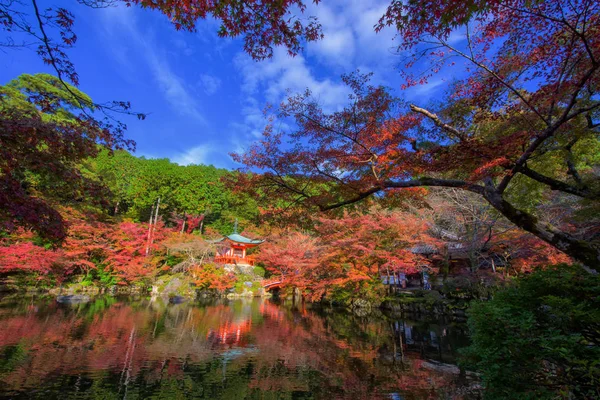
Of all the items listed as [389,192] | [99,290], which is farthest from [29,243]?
[389,192]

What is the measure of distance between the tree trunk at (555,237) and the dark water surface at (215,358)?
2.80m

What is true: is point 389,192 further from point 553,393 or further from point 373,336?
point 373,336

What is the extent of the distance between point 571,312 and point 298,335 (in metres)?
7.86

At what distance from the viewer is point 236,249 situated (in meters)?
26.3

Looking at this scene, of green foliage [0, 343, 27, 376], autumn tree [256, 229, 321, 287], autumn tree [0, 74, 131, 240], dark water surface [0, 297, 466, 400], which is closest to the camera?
autumn tree [0, 74, 131, 240]

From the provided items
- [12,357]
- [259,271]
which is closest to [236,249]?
[259,271]

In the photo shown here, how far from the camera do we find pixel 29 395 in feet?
13.9

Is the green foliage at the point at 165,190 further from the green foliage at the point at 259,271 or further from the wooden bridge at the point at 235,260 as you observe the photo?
the green foliage at the point at 259,271

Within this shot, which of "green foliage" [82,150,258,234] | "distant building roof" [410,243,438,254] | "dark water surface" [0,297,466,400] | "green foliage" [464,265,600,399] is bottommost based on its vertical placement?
"dark water surface" [0,297,466,400]

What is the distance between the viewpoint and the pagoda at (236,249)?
80.6 ft

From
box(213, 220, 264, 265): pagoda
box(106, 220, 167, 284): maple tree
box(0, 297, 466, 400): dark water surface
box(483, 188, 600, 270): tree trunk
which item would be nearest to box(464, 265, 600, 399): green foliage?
box(483, 188, 600, 270): tree trunk

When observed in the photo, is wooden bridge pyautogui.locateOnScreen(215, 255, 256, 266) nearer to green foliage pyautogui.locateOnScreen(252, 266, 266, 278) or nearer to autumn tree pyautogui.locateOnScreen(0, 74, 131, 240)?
green foliage pyautogui.locateOnScreen(252, 266, 266, 278)

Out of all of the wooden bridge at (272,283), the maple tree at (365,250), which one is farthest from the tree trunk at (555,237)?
the wooden bridge at (272,283)

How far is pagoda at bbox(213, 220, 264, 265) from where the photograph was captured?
24.6 m
